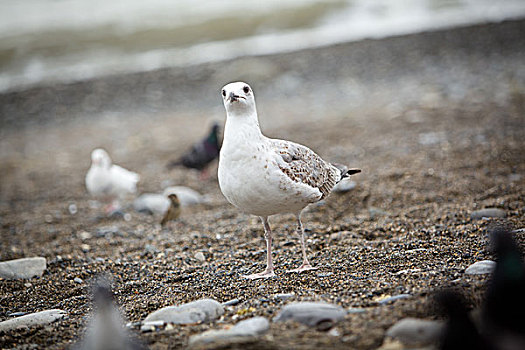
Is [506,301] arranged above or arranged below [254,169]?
below

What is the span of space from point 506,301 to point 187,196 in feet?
19.7

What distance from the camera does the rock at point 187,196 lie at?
27.0 feet

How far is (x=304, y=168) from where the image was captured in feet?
Answer: 15.8

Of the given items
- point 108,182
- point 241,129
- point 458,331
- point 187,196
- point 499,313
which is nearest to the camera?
point 458,331

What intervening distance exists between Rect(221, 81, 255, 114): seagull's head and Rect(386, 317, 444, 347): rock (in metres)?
2.10

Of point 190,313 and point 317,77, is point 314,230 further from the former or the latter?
point 317,77

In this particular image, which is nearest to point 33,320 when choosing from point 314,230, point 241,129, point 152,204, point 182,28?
point 241,129

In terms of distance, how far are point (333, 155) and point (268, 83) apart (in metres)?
6.45

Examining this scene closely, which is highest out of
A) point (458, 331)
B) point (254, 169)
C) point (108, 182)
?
point (108, 182)

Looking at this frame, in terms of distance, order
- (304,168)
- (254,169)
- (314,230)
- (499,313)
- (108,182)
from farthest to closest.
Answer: (108,182) < (314,230) < (304,168) < (254,169) < (499,313)

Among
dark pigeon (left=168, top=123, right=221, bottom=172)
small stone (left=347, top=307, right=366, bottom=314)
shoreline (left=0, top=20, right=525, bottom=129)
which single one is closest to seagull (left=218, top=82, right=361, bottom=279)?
small stone (left=347, top=307, right=366, bottom=314)

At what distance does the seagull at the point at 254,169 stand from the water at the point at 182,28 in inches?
529

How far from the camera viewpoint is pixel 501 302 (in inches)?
109

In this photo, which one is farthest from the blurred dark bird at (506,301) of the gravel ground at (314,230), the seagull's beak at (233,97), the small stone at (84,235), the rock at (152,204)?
the rock at (152,204)
